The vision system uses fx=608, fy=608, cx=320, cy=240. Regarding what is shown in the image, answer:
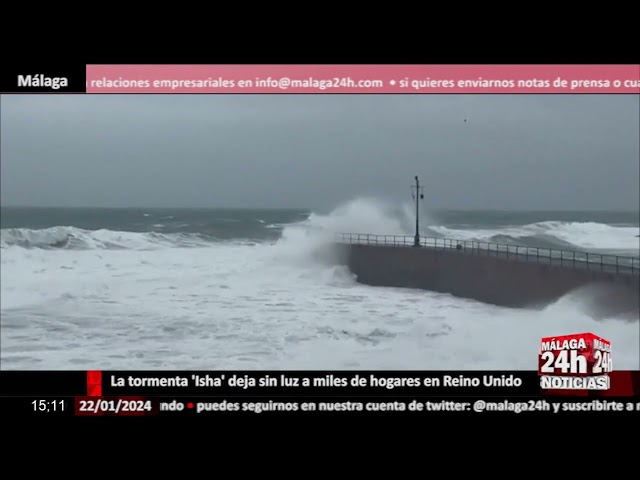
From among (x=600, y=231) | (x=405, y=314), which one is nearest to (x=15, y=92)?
(x=405, y=314)

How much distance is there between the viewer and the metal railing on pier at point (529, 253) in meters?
11.9

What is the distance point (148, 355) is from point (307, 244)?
10.2 metres

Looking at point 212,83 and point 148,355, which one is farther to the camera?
point 148,355

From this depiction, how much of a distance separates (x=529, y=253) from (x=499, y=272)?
1438 mm

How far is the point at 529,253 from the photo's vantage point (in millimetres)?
14859

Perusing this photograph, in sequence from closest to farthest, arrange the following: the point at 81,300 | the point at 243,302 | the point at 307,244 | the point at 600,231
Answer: the point at 81,300, the point at 243,302, the point at 307,244, the point at 600,231

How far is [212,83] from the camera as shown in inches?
222

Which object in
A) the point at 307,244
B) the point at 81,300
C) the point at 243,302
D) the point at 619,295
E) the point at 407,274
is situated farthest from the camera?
the point at 307,244

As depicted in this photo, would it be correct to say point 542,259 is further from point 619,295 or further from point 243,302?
point 243,302
